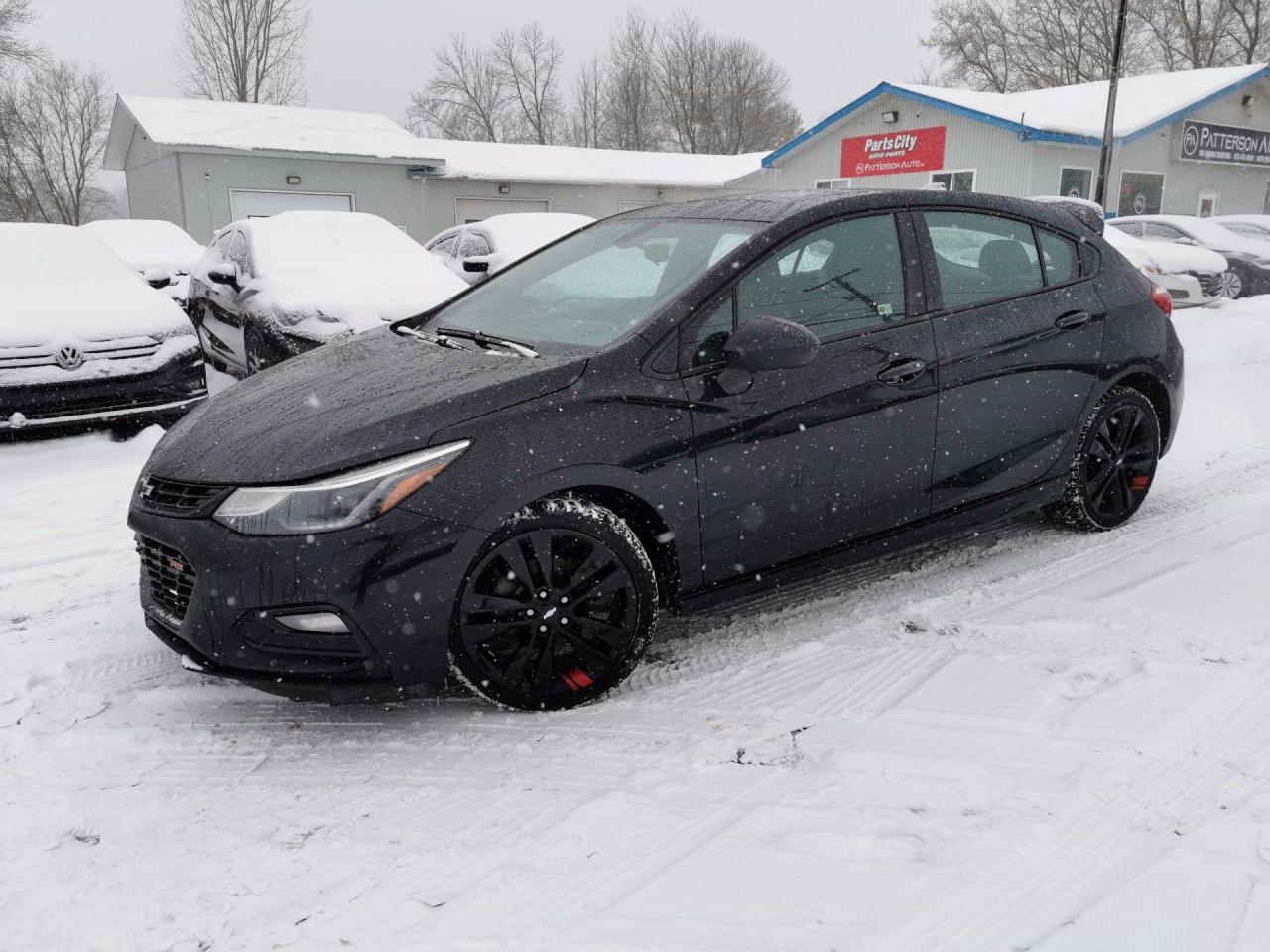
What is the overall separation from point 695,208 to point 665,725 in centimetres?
204

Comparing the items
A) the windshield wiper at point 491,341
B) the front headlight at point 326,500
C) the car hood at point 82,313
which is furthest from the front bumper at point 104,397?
the front headlight at point 326,500

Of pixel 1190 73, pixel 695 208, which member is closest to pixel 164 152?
pixel 695 208

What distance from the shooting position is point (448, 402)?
2955mm

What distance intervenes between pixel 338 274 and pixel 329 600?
5960 mm

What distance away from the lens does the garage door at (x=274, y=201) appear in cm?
2188

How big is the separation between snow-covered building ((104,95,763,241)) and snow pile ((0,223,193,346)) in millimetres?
14636

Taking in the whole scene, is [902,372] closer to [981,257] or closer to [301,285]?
[981,257]

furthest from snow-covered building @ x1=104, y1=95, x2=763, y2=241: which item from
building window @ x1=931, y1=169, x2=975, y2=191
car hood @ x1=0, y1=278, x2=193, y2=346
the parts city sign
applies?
car hood @ x1=0, y1=278, x2=193, y2=346

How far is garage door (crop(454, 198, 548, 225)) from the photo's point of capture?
25.5m

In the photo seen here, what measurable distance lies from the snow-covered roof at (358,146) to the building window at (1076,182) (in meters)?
9.26

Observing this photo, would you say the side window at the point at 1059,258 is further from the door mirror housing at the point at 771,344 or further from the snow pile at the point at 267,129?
the snow pile at the point at 267,129

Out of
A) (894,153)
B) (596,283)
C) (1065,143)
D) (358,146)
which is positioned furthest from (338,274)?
(894,153)

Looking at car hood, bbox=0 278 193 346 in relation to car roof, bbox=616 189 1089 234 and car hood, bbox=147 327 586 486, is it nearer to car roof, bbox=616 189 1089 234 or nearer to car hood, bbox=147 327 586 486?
car hood, bbox=147 327 586 486

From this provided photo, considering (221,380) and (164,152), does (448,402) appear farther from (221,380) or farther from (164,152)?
(164,152)
